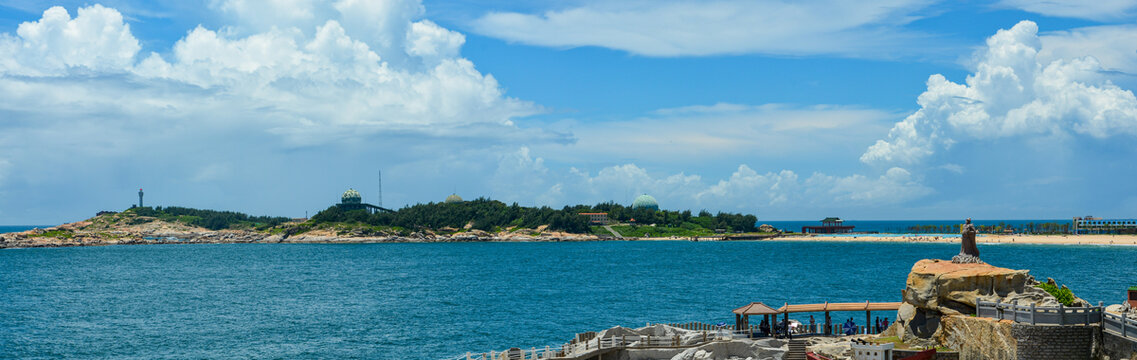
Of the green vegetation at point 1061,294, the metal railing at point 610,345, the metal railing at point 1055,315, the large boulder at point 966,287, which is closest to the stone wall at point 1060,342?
the metal railing at point 1055,315

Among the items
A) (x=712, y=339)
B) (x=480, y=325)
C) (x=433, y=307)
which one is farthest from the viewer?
(x=433, y=307)

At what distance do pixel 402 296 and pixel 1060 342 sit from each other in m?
68.8

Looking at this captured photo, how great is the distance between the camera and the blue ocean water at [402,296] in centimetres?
5872

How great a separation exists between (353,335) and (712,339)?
98.9 ft

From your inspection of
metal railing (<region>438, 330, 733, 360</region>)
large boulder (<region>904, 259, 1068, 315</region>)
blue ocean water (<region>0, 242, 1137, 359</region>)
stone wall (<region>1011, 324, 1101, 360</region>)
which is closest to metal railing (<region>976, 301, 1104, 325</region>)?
stone wall (<region>1011, 324, 1101, 360</region>)

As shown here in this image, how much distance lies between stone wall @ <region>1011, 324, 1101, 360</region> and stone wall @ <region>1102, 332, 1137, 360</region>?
0.40 meters

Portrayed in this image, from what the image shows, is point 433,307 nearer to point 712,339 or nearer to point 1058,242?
point 712,339

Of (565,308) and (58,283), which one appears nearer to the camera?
(565,308)

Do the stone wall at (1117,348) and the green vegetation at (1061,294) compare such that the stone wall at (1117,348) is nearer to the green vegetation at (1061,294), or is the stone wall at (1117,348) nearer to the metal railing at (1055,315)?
the metal railing at (1055,315)

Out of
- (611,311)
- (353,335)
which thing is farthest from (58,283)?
(611,311)

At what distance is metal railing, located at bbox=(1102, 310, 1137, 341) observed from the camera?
26.9 m

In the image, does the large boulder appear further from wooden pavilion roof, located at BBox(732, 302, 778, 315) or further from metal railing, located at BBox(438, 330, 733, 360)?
metal railing, located at BBox(438, 330, 733, 360)

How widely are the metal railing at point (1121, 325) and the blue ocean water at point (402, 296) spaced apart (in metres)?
35.3

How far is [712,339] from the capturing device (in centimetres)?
4181
